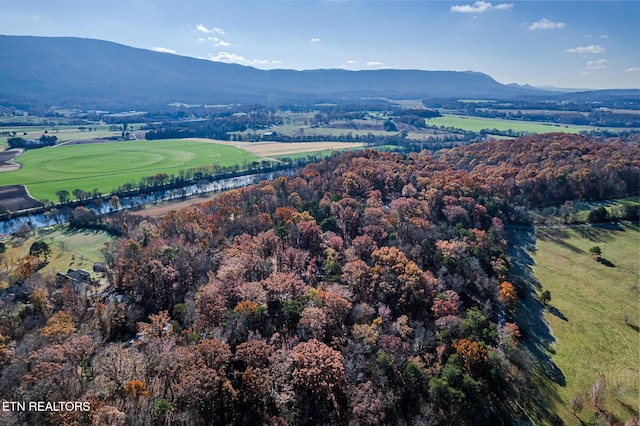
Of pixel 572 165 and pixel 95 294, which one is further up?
pixel 572 165

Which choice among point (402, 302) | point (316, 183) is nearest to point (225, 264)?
point (402, 302)

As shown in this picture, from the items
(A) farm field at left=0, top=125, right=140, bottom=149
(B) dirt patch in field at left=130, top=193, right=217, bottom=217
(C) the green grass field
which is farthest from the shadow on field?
(A) farm field at left=0, top=125, right=140, bottom=149

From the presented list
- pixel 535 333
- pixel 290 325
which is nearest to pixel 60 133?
pixel 290 325

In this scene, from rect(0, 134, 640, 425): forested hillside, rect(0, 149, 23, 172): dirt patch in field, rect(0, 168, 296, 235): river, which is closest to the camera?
rect(0, 134, 640, 425): forested hillside

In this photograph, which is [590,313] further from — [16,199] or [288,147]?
[288,147]

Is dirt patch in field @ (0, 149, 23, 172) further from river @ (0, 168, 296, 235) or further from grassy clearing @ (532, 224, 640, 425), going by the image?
grassy clearing @ (532, 224, 640, 425)

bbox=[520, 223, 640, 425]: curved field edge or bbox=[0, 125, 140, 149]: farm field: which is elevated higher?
bbox=[0, 125, 140, 149]: farm field

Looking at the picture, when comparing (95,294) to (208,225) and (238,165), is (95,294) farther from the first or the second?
(238,165)
